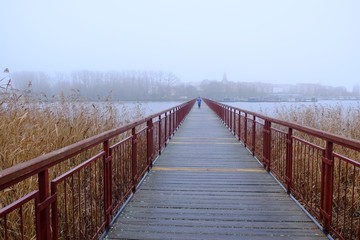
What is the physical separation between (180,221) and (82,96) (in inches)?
251

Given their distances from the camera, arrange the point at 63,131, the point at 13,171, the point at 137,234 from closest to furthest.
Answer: the point at 13,171, the point at 137,234, the point at 63,131

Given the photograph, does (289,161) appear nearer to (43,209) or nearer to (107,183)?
(107,183)

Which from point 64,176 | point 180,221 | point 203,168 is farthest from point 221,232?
point 203,168

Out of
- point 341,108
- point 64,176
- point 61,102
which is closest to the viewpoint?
point 64,176

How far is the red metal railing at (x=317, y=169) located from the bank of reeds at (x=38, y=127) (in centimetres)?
330

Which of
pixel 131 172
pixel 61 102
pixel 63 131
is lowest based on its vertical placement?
pixel 131 172

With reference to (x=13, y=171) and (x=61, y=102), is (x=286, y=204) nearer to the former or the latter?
(x=13, y=171)

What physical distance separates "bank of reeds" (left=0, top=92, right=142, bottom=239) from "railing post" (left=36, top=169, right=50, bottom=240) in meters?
1.36

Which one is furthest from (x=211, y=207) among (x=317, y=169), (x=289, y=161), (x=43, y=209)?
(x=43, y=209)

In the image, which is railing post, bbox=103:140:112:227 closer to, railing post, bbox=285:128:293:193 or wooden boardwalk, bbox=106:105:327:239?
wooden boardwalk, bbox=106:105:327:239

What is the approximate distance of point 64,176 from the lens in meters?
2.72

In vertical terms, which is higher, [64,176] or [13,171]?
[13,171]

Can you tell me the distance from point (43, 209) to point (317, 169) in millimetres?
4137

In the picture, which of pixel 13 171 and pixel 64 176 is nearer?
pixel 13 171
